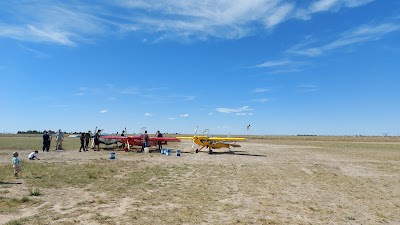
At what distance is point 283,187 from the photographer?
1374cm

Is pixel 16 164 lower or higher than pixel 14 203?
higher

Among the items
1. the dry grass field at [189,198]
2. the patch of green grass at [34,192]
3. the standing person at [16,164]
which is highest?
the standing person at [16,164]

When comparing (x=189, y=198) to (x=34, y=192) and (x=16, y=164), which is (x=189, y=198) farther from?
(x=16, y=164)

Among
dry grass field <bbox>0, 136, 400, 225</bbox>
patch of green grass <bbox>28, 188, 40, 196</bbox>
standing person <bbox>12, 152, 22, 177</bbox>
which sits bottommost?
dry grass field <bbox>0, 136, 400, 225</bbox>

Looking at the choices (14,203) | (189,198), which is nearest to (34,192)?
(14,203)

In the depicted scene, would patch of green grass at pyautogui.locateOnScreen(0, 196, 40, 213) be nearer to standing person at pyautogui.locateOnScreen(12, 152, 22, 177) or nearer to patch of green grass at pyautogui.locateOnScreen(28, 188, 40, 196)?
patch of green grass at pyautogui.locateOnScreen(28, 188, 40, 196)

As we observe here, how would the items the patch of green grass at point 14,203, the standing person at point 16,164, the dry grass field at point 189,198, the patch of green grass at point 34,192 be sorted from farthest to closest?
1. the standing person at point 16,164
2. the patch of green grass at point 34,192
3. the patch of green grass at point 14,203
4. the dry grass field at point 189,198

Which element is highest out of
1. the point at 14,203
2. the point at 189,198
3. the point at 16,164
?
the point at 16,164

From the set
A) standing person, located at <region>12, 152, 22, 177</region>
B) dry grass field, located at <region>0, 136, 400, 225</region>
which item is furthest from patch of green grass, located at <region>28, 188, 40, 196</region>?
standing person, located at <region>12, 152, 22, 177</region>

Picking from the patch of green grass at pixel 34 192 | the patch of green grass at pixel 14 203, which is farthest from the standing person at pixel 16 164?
the patch of green grass at pixel 14 203

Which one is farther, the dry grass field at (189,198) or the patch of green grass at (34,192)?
the patch of green grass at (34,192)

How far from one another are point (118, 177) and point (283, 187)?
7592 millimetres

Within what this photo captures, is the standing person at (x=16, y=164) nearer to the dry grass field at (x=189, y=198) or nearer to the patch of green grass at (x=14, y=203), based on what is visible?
the dry grass field at (x=189, y=198)

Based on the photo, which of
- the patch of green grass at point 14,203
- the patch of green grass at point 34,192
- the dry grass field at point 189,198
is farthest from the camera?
the patch of green grass at point 34,192
